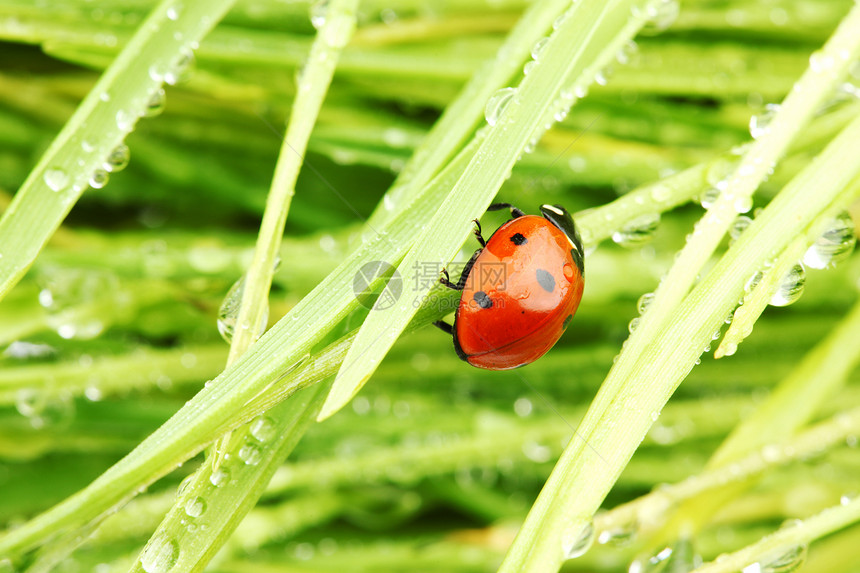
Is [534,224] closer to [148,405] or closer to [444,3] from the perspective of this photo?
[444,3]

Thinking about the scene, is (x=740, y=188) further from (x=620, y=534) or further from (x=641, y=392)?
(x=620, y=534)

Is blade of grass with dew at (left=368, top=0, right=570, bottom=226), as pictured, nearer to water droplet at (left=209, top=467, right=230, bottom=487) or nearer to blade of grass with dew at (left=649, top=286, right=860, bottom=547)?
water droplet at (left=209, top=467, right=230, bottom=487)

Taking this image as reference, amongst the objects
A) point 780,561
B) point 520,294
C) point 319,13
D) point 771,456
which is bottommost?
point 780,561

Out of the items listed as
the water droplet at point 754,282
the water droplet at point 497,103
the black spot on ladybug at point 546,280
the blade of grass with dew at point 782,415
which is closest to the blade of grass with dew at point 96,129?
the water droplet at point 497,103

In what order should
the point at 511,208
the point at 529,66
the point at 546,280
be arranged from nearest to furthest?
the point at 529,66 → the point at 546,280 → the point at 511,208

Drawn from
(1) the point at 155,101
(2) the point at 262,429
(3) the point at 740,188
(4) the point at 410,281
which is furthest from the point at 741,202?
(1) the point at 155,101

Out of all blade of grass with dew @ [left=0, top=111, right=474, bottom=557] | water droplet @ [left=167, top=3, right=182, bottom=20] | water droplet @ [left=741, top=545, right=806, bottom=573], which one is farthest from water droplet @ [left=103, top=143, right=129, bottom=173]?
water droplet @ [left=741, top=545, right=806, bottom=573]

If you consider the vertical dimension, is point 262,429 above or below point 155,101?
below
